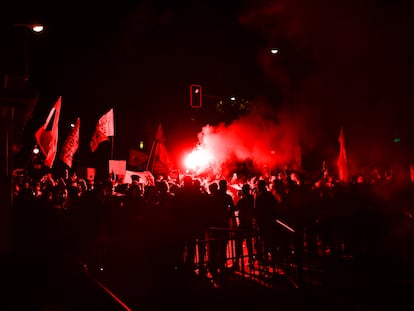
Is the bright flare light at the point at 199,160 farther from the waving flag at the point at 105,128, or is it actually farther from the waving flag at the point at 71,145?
the waving flag at the point at 71,145

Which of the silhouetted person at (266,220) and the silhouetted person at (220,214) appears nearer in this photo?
the silhouetted person at (266,220)

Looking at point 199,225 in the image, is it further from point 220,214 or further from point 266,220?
point 266,220

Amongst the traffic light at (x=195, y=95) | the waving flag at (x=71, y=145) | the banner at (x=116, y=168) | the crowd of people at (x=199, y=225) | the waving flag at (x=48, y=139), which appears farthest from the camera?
the traffic light at (x=195, y=95)

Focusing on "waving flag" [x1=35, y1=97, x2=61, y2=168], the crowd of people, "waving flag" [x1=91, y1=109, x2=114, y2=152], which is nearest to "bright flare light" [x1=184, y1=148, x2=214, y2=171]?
"waving flag" [x1=91, y1=109, x2=114, y2=152]

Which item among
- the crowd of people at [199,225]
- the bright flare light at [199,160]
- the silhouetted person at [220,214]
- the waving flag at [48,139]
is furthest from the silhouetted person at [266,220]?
the bright flare light at [199,160]

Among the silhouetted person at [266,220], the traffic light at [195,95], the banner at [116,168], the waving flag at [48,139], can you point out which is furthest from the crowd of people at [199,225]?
the traffic light at [195,95]

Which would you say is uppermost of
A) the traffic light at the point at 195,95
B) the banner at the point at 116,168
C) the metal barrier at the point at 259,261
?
the traffic light at the point at 195,95

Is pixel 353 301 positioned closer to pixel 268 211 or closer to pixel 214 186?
pixel 268 211

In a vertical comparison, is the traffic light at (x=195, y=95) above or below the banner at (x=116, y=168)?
above

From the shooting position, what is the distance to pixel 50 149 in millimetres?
11195

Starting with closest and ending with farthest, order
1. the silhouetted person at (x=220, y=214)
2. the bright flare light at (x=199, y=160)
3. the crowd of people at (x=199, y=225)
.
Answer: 1. the crowd of people at (x=199, y=225)
2. the silhouetted person at (x=220, y=214)
3. the bright flare light at (x=199, y=160)

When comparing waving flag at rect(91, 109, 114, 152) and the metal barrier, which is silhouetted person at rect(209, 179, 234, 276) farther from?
waving flag at rect(91, 109, 114, 152)

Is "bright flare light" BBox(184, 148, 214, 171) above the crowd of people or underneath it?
above

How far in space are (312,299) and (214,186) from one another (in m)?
2.99
